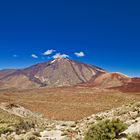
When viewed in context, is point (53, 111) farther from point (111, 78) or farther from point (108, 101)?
point (111, 78)

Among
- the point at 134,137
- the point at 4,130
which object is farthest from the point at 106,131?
the point at 4,130

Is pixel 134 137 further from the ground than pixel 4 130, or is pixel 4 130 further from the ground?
pixel 4 130

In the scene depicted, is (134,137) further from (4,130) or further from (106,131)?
(4,130)

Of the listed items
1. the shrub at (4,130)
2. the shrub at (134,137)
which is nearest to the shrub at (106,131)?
the shrub at (134,137)

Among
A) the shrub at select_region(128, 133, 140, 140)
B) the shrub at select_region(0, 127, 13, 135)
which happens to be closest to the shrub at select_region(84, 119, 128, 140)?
the shrub at select_region(128, 133, 140, 140)

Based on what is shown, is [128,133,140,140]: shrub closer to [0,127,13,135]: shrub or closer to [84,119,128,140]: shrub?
[84,119,128,140]: shrub

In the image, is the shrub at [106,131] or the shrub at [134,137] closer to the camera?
the shrub at [134,137]

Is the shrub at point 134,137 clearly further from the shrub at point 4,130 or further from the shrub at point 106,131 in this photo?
the shrub at point 4,130

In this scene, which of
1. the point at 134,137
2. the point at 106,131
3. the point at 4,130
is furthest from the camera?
the point at 4,130
